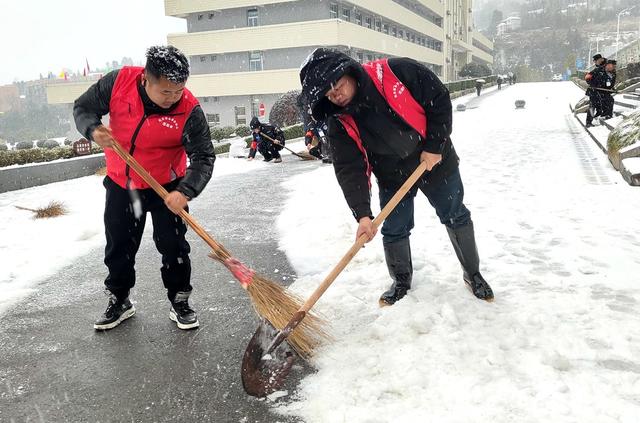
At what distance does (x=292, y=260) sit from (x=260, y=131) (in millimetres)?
7653

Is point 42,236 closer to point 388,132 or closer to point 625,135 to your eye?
point 388,132

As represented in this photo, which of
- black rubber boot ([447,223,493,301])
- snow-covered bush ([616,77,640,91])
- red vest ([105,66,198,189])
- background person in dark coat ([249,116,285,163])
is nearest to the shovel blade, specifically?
red vest ([105,66,198,189])

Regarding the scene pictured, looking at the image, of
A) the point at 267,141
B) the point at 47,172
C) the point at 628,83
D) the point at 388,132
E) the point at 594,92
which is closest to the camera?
the point at 388,132

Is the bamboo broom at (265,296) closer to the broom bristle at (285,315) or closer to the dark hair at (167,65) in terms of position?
the broom bristle at (285,315)

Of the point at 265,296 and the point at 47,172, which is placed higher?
the point at 47,172

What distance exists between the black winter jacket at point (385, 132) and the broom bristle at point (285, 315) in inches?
27.2

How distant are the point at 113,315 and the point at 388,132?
2202 mm

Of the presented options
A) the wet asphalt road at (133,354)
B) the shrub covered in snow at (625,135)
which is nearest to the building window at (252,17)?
the shrub covered in snow at (625,135)

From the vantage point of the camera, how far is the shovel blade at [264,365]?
97.9 inches

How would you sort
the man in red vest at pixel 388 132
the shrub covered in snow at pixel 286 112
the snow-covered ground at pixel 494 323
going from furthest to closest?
the shrub covered in snow at pixel 286 112, the man in red vest at pixel 388 132, the snow-covered ground at pixel 494 323

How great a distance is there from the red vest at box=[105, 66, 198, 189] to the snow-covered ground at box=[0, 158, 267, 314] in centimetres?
171

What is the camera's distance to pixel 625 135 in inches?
291

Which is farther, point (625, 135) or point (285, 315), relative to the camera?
point (625, 135)

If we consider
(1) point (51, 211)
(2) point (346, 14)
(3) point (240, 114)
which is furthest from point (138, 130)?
(2) point (346, 14)
